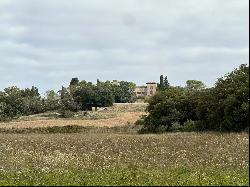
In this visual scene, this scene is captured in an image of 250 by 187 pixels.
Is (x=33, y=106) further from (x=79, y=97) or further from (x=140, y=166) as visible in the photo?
(x=140, y=166)

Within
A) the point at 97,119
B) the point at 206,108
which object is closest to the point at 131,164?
the point at 206,108

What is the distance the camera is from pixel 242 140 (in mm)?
30734

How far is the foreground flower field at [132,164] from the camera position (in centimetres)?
1516

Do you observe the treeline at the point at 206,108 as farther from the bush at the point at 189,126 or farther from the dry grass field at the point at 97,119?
the dry grass field at the point at 97,119

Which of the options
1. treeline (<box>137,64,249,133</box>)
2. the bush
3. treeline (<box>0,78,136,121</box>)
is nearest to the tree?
treeline (<box>137,64,249,133</box>)

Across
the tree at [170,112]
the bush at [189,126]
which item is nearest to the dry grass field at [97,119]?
the tree at [170,112]

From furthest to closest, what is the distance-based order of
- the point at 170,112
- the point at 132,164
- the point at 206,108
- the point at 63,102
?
the point at 63,102 → the point at 170,112 → the point at 206,108 → the point at 132,164

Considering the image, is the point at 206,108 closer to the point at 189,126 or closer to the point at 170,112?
the point at 189,126

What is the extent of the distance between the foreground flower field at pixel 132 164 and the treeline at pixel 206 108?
57.7ft

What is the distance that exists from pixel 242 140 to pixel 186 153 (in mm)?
6415

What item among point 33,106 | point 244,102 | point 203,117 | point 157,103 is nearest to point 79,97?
point 33,106

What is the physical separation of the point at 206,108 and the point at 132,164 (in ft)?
111

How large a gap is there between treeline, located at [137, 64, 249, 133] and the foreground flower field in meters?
17.6

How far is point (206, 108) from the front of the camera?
54.3 metres
